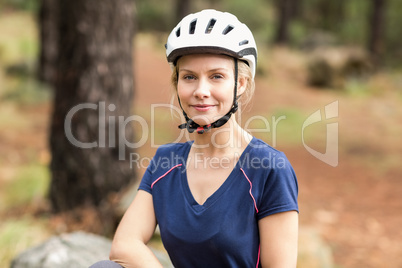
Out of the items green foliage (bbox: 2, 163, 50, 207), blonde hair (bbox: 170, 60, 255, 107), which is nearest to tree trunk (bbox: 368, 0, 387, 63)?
green foliage (bbox: 2, 163, 50, 207)

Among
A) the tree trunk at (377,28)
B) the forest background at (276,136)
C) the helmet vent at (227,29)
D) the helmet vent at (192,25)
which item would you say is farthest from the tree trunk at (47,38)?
the tree trunk at (377,28)

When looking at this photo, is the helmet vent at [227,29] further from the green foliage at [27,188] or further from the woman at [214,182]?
the green foliage at [27,188]

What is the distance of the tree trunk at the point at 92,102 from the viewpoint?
5191mm

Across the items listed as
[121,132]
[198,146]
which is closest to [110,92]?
[121,132]

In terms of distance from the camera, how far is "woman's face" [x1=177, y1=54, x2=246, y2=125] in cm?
235

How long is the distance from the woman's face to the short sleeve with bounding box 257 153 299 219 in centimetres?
43

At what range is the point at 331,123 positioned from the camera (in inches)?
444

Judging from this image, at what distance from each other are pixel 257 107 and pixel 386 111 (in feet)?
10.7

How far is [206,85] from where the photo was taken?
2.34 meters

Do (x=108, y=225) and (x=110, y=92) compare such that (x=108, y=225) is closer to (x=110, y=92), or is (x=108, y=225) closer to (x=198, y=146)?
(x=110, y=92)

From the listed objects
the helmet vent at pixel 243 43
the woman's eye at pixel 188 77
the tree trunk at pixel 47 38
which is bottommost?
the woman's eye at pixel 188 77

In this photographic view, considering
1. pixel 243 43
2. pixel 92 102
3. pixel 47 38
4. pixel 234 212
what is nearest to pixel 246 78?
pixel 243 43

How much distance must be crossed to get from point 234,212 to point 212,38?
2.80 ft

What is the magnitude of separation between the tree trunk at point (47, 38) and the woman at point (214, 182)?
34.0 ft
